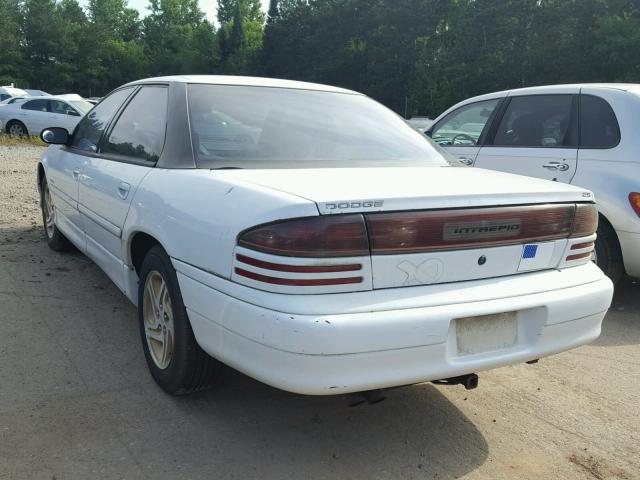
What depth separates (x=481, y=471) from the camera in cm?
256

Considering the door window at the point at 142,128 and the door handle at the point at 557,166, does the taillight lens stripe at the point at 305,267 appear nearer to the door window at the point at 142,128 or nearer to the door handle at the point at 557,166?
the door window at the point at 142,128

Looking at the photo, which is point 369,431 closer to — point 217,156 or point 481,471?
point 481,471

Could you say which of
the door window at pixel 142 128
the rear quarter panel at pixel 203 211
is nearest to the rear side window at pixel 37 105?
the door window at pixel 142 128

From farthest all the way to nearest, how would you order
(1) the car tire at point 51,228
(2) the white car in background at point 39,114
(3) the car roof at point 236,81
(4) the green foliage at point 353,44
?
1. (4) the green foliage at point 353,44
2. (2) the white car in background at point 39,114
3. (1) the car tire at point 51,228
4. (3) the car roof at point 236,81

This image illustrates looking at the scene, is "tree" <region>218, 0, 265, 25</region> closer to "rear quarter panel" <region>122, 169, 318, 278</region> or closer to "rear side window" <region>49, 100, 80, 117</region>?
"rear side window" <region>49, 100, 80, 117</region>

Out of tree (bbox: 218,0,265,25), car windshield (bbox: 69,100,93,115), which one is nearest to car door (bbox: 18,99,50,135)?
car windshield (bbox: 69,100,93,115)

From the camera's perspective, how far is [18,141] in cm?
1738

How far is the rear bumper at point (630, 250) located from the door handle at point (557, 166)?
71 cm

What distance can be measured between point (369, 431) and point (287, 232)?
1145 mm

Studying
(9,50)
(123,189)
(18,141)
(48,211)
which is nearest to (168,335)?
(123,189)

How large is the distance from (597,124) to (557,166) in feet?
1.45

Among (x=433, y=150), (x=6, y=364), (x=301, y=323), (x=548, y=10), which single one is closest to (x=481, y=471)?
(x=301, y=323)

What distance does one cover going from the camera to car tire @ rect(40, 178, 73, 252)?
213 inches

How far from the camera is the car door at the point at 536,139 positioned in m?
5.09
